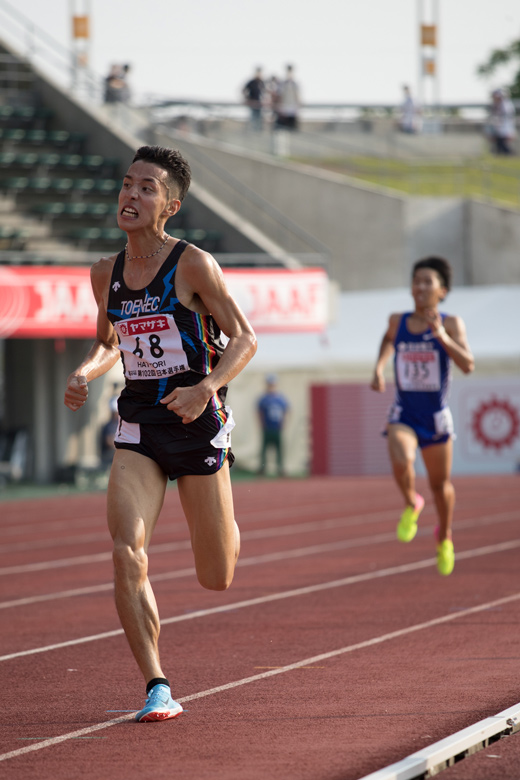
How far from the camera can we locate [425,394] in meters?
9.05

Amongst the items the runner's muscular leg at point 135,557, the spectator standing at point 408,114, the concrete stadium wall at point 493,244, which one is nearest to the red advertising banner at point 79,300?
the concrete stadium wall at point 493,244

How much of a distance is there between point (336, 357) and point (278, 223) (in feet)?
11.4

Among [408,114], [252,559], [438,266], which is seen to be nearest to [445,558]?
[438,266]

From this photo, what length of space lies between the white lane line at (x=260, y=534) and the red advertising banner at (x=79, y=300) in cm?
544

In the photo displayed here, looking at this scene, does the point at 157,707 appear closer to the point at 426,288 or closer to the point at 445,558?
the point at 445,558

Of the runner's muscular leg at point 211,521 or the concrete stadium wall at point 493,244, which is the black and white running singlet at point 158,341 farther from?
the concrete stadium wall at point 493,244

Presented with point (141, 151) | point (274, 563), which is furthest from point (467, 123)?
point (141, 151)

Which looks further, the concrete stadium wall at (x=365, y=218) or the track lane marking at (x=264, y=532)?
the concrete stadium wall at (x=365, y=218)

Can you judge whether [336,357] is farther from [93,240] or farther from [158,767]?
[158,767]

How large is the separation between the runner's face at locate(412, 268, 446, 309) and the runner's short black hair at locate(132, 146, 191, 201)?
4.15m

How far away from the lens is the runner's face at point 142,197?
15.6 feet

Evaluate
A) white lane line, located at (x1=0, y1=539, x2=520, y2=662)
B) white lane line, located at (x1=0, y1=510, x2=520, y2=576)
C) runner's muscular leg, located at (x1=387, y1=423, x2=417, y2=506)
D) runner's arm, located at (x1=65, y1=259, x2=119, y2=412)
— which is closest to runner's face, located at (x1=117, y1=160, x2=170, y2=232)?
runner's arm, located at (x1=65, y1=259, x2=119, y2=412)

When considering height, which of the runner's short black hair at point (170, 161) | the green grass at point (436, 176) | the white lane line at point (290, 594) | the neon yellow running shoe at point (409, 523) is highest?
the green grass at point (436, 176)

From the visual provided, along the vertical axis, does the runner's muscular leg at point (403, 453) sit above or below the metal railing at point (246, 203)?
below
